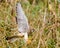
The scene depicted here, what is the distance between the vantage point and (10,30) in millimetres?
3352

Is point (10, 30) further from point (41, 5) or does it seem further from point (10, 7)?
point (41, 5)

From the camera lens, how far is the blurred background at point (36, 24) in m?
3.19

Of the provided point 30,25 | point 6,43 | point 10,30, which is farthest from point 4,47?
point 30,25

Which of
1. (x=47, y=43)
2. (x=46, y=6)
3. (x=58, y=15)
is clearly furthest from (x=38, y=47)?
(x=46, y=6)

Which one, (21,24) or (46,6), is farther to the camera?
(46,6)

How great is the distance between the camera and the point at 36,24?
354 cm

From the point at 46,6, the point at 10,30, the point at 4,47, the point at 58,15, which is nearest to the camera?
the point at 4,47

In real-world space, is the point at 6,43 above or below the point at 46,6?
below

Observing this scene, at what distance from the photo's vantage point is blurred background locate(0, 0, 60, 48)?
3.19 meters

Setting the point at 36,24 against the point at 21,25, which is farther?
the point at 36,24

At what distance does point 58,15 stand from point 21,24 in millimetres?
576

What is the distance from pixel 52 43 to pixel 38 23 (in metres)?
0.34

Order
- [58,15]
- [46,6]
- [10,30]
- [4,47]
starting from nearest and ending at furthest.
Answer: [4,47] < [10,30] < [58,15] < [46,6]

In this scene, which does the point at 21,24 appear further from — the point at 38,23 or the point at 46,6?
the point at 46,6
